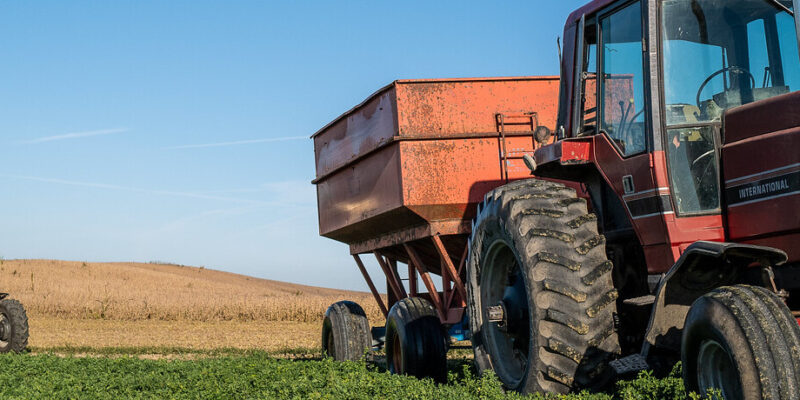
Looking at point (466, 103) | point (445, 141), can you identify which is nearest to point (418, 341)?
point (445, 141)

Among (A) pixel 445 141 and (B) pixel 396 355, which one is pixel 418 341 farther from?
(A) pixel 445 141

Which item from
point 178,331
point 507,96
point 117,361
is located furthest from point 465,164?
point 178,331

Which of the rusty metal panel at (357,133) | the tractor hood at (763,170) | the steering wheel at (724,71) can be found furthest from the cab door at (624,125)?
the rusty metal panel at (357,133)

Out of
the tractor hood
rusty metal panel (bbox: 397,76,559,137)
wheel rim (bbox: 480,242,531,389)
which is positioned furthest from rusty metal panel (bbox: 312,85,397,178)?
the tractor hood

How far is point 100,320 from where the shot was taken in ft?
102

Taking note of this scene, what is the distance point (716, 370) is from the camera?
4539 mm

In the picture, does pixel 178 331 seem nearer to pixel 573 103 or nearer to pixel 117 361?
pixel 117 361

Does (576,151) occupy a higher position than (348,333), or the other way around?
(576,151)

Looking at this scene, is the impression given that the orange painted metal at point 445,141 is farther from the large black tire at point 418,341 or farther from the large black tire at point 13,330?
the large black tire at point 13,330

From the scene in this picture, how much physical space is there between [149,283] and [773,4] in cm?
4552

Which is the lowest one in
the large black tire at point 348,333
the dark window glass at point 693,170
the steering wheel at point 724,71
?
the large black tire at point 348,333

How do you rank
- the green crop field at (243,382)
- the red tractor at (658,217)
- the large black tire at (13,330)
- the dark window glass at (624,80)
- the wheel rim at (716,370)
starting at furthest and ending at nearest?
the large black tire at (13,330) → the green crop field at (243,382) → the dark window glass at (624,80) → the red tractor at (658,217) → the wheel rim at (716,370)

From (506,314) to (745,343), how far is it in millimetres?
2510

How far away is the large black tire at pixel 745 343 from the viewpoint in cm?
408
